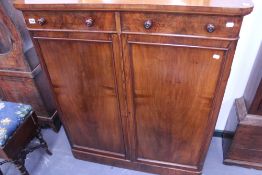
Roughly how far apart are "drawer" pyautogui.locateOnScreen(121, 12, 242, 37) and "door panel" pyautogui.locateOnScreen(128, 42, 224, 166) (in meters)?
0.07

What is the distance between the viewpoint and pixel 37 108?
1736mm

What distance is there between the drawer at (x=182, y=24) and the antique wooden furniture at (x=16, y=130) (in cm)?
88

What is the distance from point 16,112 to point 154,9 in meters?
1.06

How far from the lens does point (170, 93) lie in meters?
1.08

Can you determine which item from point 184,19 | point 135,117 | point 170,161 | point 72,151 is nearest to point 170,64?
point 184,19

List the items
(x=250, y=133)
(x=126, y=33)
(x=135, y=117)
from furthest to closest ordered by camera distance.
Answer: (x=250, y=133)
(x=135, y=117)
(x=126, y=33)

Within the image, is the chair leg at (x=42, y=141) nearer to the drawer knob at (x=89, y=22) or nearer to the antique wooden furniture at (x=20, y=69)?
the antique wooden furniture at (x=20, y=69)

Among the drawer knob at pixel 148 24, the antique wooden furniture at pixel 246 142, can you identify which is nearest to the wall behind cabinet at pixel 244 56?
the antique wooden furniture at pixel 246 142

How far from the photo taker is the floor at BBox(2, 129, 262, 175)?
5.01 ft

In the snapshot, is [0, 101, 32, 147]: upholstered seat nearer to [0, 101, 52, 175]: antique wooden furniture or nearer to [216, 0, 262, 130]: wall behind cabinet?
[0, 101, 52, 175]: antique wooden furniture

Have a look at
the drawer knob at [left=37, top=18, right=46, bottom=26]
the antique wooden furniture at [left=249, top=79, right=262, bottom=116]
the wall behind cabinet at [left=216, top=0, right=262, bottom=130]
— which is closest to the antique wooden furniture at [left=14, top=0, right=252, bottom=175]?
the drawer knob at [left=37, top=18, right=46, bottom=26]

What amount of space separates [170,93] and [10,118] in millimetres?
956

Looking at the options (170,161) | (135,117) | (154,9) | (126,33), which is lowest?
(170,161)

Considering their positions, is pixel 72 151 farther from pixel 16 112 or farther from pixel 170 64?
pixel 170 64
